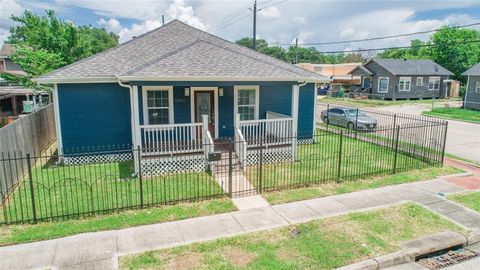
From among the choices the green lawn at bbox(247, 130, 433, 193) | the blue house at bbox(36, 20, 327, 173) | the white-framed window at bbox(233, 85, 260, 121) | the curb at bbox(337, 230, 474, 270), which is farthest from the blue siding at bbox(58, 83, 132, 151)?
the curb at bbox(337, 230, 474, 270)

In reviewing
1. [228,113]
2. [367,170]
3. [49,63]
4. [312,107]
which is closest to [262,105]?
[228,113]

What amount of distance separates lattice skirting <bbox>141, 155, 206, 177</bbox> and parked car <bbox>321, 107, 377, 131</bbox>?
11232 mm

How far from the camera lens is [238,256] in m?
6.15

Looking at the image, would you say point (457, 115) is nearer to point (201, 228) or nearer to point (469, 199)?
point (469, 199)

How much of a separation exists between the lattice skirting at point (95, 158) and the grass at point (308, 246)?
7.47m

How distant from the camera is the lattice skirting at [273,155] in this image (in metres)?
12.4

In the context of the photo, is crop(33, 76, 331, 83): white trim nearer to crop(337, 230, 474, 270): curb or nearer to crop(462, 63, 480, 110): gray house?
crop(337, 230, 474, 270): curb

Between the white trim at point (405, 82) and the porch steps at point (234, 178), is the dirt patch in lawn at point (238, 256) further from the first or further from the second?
the white trim at point (405, 82)

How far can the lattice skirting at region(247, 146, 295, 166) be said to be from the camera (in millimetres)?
12391

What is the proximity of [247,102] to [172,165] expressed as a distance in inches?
187

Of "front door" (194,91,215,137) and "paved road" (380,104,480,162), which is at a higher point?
"front door" (194,91,215,137)

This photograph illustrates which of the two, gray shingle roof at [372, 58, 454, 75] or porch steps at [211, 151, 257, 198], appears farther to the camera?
gray shingle roof at [372, 58, 454, 75]

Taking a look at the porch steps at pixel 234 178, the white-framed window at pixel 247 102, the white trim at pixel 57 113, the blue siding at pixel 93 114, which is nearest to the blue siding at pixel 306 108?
the white-framed window at pixel 247 102

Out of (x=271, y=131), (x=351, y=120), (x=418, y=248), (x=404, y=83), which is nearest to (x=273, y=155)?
(x=271, y=131)
